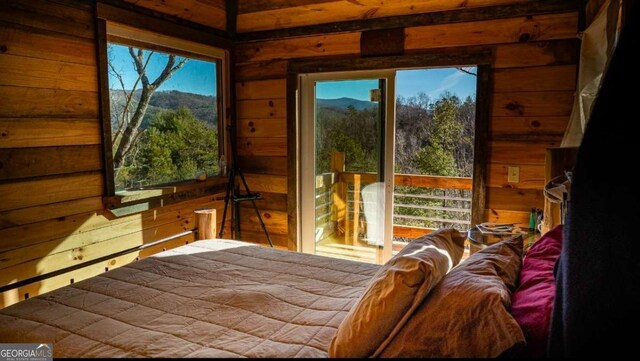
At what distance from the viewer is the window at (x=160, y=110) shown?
3.04 m

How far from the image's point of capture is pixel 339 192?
3891 mm

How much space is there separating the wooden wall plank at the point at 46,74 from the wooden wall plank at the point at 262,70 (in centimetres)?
150

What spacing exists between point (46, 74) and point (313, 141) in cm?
213

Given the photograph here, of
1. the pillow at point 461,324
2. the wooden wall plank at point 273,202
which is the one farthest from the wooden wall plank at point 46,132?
the pillow at point 461,324

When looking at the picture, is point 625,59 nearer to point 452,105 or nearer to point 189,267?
point 189,267

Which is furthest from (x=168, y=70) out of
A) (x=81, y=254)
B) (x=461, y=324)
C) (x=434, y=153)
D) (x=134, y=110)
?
(x=434, y=153)

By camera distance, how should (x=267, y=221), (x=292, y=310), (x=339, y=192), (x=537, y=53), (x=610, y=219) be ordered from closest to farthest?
(x=610, y=219)
(x=292, y=310)
(x=537, y=53)
(x=339, y=192)
(x=267, y=221)

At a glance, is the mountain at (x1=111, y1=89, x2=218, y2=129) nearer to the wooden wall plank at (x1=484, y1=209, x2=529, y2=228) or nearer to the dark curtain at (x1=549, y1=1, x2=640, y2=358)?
the wooden wall plank at (x1=484, y1=209, x2=529, y2=228)

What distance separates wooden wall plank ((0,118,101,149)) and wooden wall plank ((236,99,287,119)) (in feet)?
4.90

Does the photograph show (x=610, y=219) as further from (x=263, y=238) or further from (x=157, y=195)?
(x=263, y=238)

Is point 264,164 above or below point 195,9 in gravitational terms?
below

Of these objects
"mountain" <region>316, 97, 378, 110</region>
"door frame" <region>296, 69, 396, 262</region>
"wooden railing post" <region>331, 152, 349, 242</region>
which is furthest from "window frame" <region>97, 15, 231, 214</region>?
"wooden railing post" <region>331, 152, 349, 242</region>

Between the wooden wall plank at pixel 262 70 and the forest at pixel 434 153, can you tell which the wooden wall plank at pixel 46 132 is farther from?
the forest at pixel 434 153

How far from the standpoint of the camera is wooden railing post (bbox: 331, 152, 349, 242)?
3.85 m
